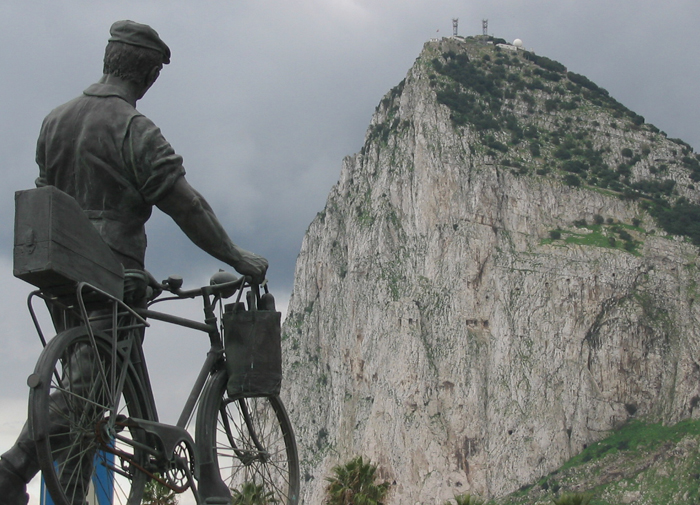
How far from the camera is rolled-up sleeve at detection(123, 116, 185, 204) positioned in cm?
554

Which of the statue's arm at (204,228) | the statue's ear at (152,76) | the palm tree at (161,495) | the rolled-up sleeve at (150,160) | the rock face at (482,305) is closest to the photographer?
the rolled-up sleeve at (150,160)

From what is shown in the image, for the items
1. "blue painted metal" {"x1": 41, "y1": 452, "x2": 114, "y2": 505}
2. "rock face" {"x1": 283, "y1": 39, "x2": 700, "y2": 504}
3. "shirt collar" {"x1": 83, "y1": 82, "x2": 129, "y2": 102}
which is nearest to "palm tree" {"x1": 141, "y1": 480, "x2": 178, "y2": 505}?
"blue painted metal" {"x1": 41, "y1": 452, "x2": 114, "y2": 505}

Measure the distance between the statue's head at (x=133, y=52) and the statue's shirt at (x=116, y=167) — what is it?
0.30 metres

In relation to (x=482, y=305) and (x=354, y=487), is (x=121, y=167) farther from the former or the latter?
(x=482, y=305)

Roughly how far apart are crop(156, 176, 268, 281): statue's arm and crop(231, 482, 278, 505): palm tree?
1164mm

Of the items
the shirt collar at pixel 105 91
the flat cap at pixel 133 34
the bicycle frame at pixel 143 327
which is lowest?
the bicycle frame at pixel 143 327

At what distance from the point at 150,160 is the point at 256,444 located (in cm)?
174

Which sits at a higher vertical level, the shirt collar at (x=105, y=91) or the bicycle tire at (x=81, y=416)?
the shirt collar at (x=105, y=91)

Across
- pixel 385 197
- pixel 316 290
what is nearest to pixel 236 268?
pixel 385 197

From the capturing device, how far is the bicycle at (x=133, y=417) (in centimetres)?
497

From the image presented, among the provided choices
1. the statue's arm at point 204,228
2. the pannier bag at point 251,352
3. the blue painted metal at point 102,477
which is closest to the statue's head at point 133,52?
the statue's arm at point 204,228

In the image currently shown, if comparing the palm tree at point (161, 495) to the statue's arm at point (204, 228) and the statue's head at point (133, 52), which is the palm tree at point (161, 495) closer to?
the statue's arm at point (204, 228)

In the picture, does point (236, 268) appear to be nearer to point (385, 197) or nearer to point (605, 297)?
point (605, 297)

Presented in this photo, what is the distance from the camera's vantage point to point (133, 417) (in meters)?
5.51
